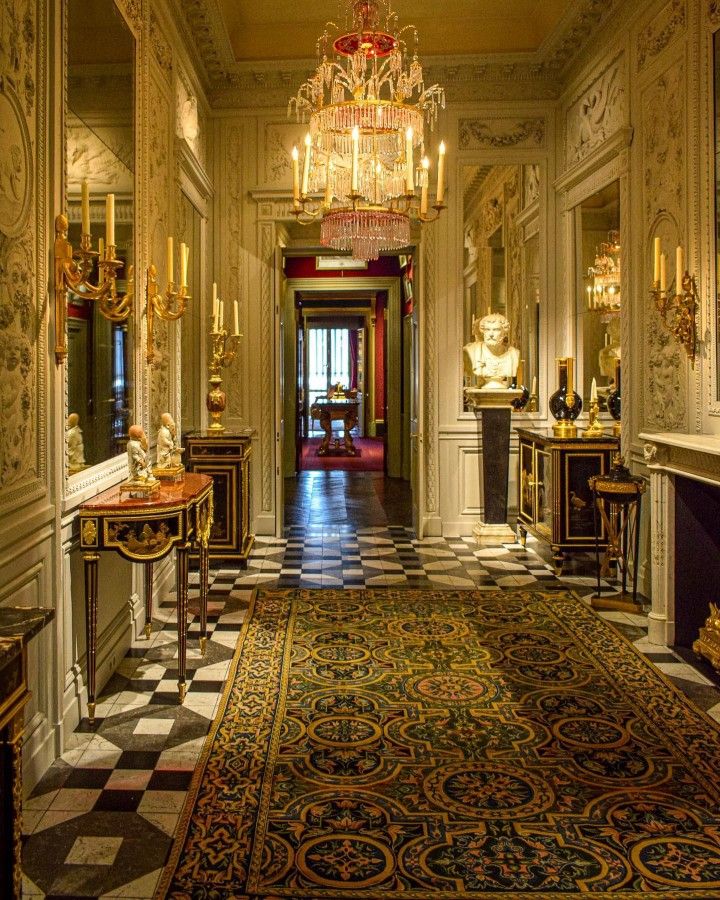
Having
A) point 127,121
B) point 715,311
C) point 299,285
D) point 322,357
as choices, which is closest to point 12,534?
point 127,121

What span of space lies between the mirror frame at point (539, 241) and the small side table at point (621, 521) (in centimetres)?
207

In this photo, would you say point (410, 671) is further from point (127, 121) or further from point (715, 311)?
point (127, 121)

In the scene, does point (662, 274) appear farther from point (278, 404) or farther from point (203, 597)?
point (278, 404)

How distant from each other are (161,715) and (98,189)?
230 cm

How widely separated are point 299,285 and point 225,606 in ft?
22.5

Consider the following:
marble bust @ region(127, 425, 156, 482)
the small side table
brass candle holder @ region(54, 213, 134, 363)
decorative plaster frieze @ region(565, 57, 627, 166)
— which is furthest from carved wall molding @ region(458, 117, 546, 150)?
brass candle holder @ region(54, 213, 134, 363)

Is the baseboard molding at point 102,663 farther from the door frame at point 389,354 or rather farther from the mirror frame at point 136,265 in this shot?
the door frame at point 389,354

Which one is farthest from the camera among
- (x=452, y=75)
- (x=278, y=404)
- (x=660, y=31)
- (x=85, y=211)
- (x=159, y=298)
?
(x=278, y=404)

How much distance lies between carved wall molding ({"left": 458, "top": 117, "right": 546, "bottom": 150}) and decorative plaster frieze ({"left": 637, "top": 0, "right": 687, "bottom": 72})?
6.49 feet

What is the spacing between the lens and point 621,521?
554 centimetres

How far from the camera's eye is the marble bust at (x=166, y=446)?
4191 millimetres

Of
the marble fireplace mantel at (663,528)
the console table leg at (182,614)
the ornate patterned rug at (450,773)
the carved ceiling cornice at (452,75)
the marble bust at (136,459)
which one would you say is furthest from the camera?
the carved ceiling cornice at (452,75)

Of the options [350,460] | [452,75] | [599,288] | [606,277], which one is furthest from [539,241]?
[350,460]

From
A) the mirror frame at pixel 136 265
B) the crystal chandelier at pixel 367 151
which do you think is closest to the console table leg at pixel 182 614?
the mirror frame at pixel 136 265
